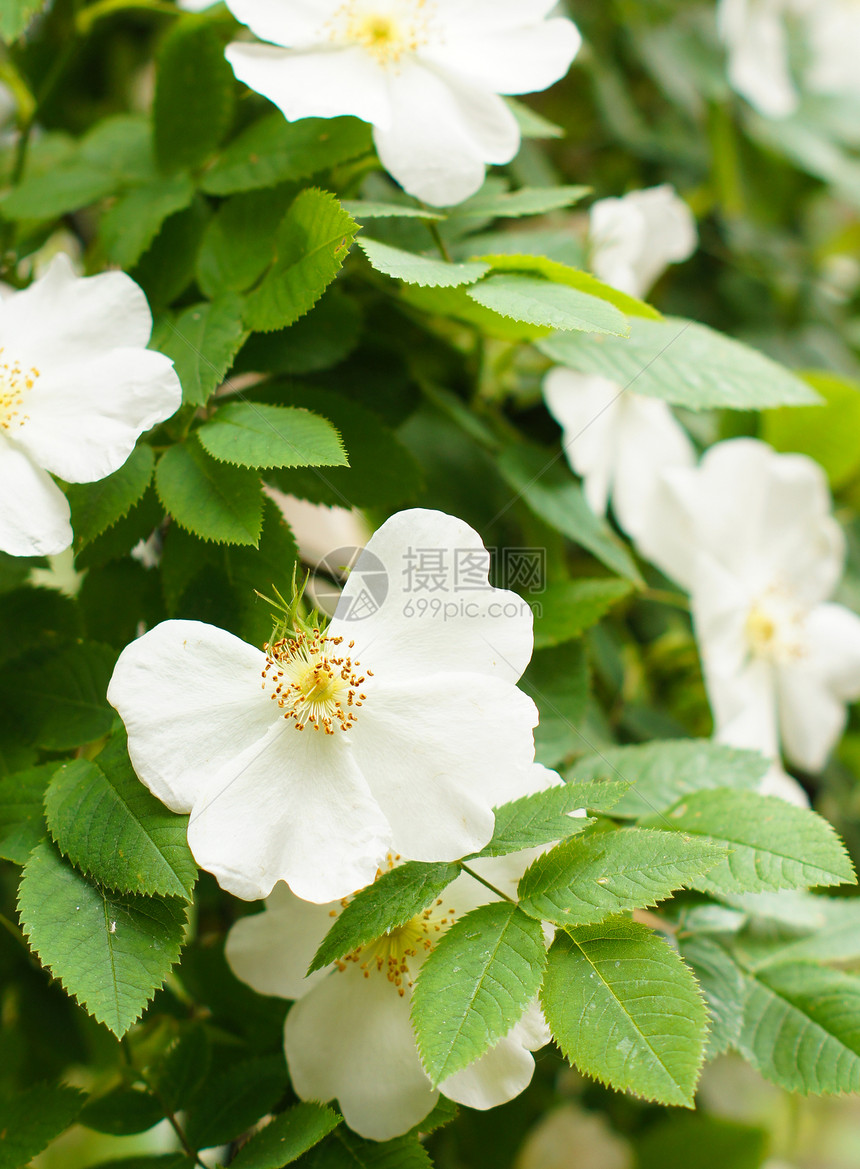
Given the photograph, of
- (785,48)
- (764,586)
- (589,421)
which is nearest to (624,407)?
(589,421)

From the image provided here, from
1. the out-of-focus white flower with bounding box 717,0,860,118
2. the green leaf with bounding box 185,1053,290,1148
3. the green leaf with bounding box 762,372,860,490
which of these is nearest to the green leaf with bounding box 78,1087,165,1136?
the green leaf with bounding box 185,1053,290,1148

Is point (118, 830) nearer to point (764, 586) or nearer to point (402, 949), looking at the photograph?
point (402, 949)

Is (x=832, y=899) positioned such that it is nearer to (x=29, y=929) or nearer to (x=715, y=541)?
(x=715, y=541)

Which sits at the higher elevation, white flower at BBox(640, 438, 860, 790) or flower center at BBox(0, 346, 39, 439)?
flower center at BBox(0, 346, 39, 439)

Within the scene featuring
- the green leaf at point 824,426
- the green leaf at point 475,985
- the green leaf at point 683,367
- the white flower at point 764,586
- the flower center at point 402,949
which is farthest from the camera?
the green leaf at point 824,426

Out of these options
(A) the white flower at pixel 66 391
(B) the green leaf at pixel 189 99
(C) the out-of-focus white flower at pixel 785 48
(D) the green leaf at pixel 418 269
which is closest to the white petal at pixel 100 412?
(A) the white flower at pixel 66 391

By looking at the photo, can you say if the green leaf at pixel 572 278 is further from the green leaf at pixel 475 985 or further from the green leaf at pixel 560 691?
the green leaf at pixel 475 985

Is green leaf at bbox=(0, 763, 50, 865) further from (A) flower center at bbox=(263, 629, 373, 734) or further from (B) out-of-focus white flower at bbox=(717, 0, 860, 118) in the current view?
(B) out-of-focus white flower at bbox=(717, 0, 860, 118)

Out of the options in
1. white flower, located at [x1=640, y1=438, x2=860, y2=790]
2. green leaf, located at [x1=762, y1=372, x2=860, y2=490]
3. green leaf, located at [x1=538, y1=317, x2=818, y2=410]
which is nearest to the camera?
green leaf, located at [x1=538, y1=317, x2=818, y2=410]
